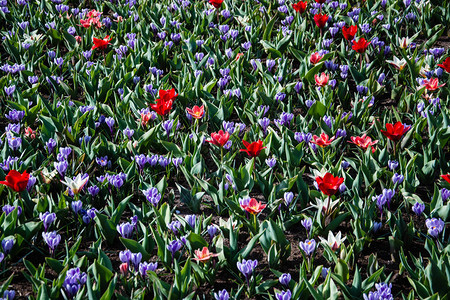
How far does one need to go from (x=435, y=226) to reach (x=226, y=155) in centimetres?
115

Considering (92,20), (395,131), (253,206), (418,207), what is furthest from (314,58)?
(92,20)

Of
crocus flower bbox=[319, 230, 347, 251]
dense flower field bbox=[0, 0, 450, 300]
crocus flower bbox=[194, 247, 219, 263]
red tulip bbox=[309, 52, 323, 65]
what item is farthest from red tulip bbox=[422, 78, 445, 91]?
crocus flower bbox=[194, 247, 219, 263]

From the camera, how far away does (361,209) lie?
2564 millimetres

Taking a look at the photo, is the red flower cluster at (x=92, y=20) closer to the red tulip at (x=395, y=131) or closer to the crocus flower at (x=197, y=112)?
the crocus flower at (x=197, y=112)

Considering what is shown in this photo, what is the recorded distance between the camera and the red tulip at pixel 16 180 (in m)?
2.41

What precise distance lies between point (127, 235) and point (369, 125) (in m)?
1.80

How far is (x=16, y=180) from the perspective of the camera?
2.43 m

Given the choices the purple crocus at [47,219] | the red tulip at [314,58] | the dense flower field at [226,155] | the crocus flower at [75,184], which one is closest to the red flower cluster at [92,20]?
the dense flower field at [226,155]

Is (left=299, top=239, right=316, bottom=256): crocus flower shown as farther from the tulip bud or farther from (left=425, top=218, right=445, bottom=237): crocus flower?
the tulip bud

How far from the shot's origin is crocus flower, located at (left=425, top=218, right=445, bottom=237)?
7.75ft

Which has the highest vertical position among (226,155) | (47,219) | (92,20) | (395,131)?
(395,131)

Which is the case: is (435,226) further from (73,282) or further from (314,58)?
(314,58)

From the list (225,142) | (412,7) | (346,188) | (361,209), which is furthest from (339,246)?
(412,7)

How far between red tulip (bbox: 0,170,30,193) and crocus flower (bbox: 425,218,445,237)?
1802 millimetres
